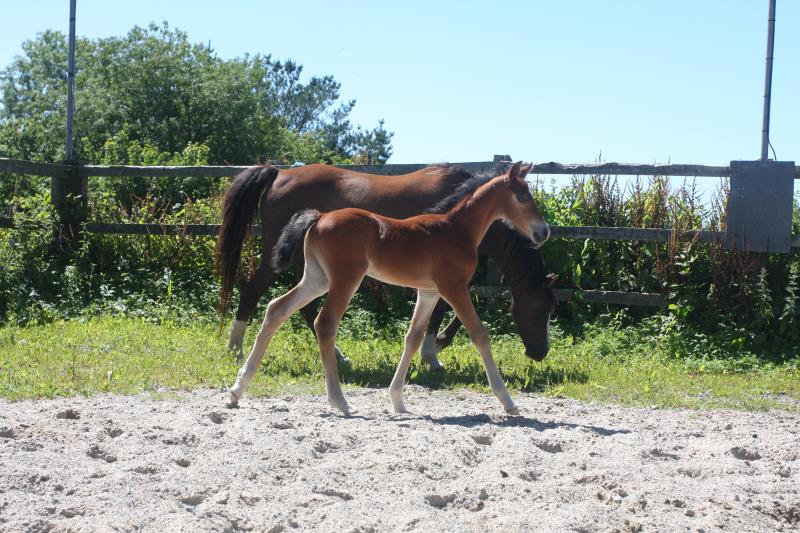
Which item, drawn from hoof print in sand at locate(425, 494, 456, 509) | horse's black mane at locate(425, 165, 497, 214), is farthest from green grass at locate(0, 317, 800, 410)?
hoof print in sand at locate(425, 494, 456, 509)

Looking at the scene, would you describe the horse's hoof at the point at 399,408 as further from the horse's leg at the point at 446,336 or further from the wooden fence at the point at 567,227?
the wooden fence at the point at 567,227

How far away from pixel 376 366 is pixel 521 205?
2.39 m

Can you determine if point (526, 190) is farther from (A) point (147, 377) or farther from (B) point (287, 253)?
(A) point (147, 377)

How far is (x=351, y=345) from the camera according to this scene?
358 inches

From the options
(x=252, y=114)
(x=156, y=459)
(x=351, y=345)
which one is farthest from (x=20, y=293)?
(x=252, y=114)

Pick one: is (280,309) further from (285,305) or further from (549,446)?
(549,446)

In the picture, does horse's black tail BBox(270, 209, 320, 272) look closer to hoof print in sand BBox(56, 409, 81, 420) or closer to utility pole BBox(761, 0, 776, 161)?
hoof print in sand BBox(56, 409, 81, 420)

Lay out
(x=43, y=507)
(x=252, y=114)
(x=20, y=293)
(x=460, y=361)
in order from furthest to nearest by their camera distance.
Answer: (x=252, y=114), (x=20, y=293), (x=460, y=361), (x=43, y=507)

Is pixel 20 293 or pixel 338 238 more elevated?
pixel 338 238

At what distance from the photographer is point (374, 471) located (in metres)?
4.27

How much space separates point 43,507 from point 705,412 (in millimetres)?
4604

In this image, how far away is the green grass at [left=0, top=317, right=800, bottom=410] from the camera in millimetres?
6844

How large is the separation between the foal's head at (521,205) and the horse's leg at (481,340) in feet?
2.48

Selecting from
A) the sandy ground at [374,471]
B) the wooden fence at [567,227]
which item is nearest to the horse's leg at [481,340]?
the sandy ground at [374,471]
